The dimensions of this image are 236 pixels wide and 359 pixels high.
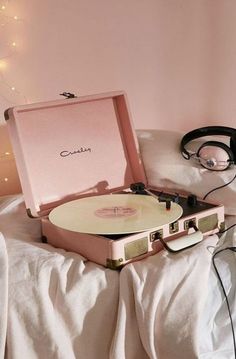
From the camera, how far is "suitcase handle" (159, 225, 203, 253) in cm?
92

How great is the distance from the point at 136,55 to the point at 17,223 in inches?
31.5

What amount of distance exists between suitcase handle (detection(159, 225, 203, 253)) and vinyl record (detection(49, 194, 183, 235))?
→ 4cm

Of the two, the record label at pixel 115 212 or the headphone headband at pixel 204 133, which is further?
the headphone headband at pixel 204 133

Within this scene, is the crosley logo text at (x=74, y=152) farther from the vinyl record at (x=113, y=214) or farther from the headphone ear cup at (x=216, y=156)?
the headphone ear cup at (x=216, y=156)

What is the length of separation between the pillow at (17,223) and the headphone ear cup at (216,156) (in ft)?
1.48

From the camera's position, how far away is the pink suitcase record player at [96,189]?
36.8 inches

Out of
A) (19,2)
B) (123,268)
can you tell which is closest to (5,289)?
(123,268)

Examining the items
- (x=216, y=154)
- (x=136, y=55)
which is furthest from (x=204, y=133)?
(x=136, y=55)

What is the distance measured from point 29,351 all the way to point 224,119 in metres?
1.24

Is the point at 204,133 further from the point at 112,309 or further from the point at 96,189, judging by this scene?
the point at 112,309

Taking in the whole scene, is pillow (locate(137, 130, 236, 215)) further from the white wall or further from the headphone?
the white wall

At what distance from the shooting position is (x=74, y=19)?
1.46 m

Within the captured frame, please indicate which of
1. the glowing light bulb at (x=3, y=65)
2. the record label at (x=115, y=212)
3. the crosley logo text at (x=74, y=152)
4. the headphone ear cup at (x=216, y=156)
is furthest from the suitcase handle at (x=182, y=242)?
the glowing light bulb at (x=3, y=65)

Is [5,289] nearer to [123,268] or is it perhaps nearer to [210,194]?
[123,268]
